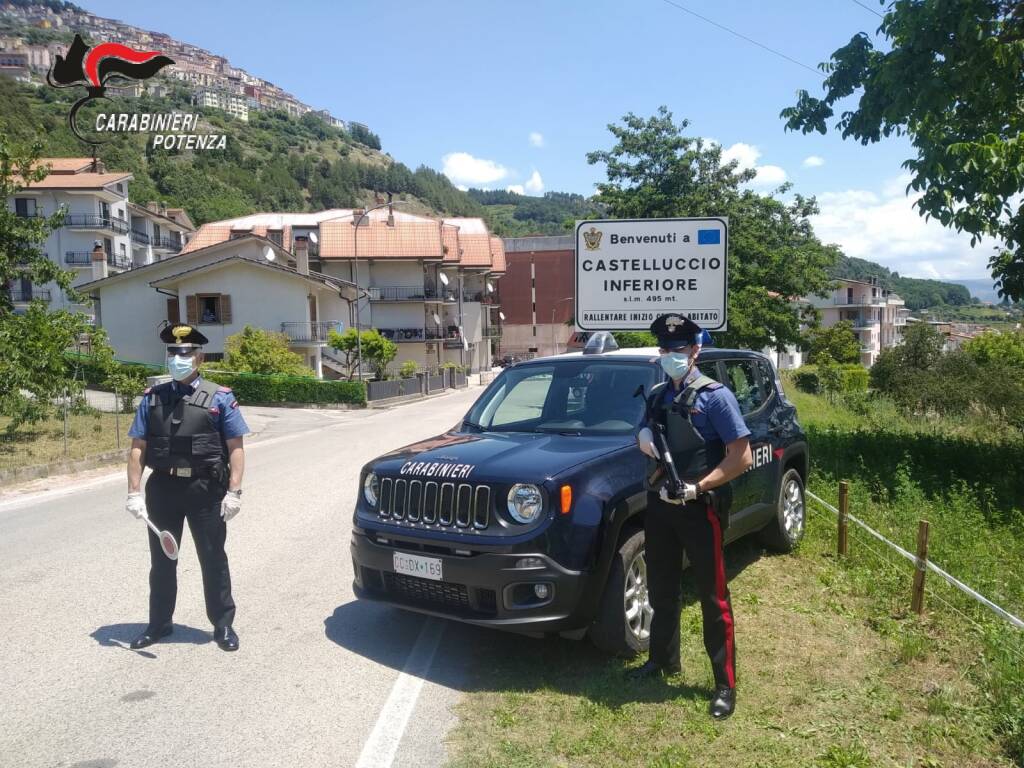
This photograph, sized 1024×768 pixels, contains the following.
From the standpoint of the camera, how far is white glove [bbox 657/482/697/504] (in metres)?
4.34

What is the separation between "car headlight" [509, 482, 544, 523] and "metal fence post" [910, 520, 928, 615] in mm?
2895

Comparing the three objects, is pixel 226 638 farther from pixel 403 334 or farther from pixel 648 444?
pixel 403 334

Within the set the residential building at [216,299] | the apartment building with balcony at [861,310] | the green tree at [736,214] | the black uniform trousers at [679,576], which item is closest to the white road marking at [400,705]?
the black uniform trousers at [679,576]

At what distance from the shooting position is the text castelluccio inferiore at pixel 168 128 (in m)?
53.4

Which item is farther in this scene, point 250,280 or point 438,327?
point 438,327

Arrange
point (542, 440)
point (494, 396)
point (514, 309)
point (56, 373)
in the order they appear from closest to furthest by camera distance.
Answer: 1. point (542, 440)
2. point (494, 396)
3. point (56, 373)
4. point (514, 309)

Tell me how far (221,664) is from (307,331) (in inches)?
1554

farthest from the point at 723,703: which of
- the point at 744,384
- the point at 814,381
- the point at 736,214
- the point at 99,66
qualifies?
the point at 814,381

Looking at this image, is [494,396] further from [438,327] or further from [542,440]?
[438,327]

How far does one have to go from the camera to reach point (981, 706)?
4320 mm

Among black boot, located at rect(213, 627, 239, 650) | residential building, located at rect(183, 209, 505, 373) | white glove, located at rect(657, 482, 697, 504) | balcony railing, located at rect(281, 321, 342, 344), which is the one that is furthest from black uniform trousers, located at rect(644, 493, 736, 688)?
residential building, located at rect(183, 209, 505, 373)

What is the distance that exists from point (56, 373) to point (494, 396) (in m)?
13.5

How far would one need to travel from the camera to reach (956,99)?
975 cm

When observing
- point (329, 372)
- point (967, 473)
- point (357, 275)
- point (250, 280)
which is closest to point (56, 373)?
point (967, 473)
